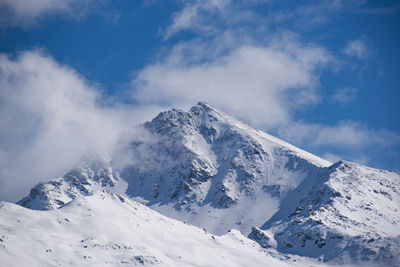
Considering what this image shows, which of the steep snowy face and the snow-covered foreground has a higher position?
the steep snowy face

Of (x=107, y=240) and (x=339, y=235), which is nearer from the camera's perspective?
(x=107, y=240)

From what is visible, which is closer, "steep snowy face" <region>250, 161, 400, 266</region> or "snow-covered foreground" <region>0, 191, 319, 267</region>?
"snow-covered foreground" <region>0, 191, 319, 267</region>

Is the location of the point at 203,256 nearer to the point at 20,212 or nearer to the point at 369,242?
the point at 20,212

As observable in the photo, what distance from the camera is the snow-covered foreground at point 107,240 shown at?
347ft

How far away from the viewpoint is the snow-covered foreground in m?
106

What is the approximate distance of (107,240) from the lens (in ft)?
400

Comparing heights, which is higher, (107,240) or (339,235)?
(339,235)

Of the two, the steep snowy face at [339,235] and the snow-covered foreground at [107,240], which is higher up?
the steep snowy face at [339,235]

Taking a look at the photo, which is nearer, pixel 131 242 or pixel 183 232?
pixel 131 242

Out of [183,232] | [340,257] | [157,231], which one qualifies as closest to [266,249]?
[340,257]

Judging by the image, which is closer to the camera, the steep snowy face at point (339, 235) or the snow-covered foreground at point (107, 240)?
the snow-covered foreground at point (107, 240)

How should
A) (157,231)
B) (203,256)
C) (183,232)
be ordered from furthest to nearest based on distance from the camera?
(183,232) → (157,231) → (203,256)

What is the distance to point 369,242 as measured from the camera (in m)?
158

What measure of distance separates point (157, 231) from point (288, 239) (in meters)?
63.0
